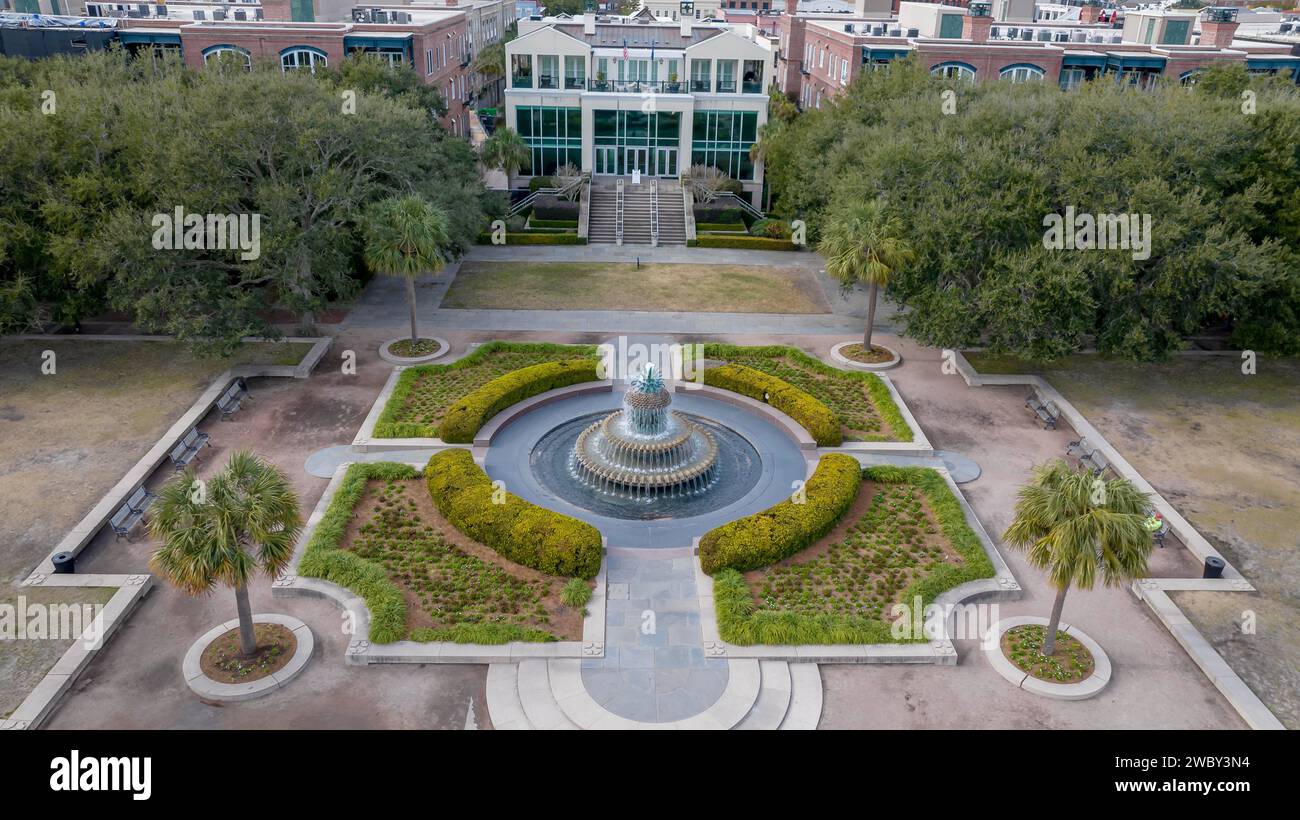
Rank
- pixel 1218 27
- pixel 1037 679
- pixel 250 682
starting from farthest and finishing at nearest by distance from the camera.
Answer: pixel 1218 27 < pixel 1037 679 < pixel 250 682

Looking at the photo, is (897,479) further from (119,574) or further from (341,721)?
(119,574)

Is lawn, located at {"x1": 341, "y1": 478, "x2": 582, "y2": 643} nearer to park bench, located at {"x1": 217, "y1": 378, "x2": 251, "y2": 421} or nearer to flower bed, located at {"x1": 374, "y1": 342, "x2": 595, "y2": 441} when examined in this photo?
flower bed, located at {"x1": 374, "y1": 342, "x2": 595, "y2": 441}

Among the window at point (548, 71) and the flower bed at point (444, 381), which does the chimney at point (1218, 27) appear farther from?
the flower bed at point (444, 381)

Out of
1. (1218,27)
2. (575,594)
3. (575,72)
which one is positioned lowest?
(575,594)

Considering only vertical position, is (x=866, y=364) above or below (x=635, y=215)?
below

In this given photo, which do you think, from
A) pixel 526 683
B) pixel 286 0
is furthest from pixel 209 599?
pixel 286 0

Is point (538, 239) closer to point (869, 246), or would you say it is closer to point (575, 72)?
point (575, 72)

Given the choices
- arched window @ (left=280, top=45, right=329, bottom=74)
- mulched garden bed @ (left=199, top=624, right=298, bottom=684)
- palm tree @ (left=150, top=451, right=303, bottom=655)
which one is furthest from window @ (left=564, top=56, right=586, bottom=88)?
mulched garden bed @ (left=199, top=624, right=298, bottom=684)

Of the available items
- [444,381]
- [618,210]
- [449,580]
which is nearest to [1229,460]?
[449,580]
